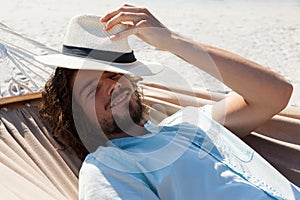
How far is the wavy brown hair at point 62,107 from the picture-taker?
1312 mm

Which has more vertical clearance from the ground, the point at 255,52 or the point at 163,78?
the point at 163,78

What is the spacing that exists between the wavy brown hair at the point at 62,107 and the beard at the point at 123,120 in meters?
0.08

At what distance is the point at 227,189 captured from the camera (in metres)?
1.19

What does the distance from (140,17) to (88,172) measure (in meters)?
0.40

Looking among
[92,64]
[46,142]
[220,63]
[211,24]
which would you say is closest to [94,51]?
[92,64]

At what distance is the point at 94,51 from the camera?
127 centimetres

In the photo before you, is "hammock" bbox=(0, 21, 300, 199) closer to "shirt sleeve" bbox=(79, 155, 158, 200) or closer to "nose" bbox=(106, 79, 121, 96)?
"shirt sleeve" bbox=(79, 155, 158, 200)

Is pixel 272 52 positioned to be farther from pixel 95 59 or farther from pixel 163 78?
pixel 95 59

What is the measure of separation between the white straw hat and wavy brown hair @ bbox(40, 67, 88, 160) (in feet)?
0.17

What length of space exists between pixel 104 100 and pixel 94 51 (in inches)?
Result: 4.5

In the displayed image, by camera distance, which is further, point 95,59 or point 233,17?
point 233,17

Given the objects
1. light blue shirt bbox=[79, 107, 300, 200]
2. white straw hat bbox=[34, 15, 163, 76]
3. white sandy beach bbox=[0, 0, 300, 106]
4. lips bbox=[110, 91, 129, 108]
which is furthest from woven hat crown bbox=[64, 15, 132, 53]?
Result: white sandy beach bbox=[0, 0, 300, 106]

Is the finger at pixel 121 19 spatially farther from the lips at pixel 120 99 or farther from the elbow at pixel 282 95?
the elbow at pixel 282 95

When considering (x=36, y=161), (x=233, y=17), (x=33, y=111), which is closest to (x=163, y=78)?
(x=33, y=111)
